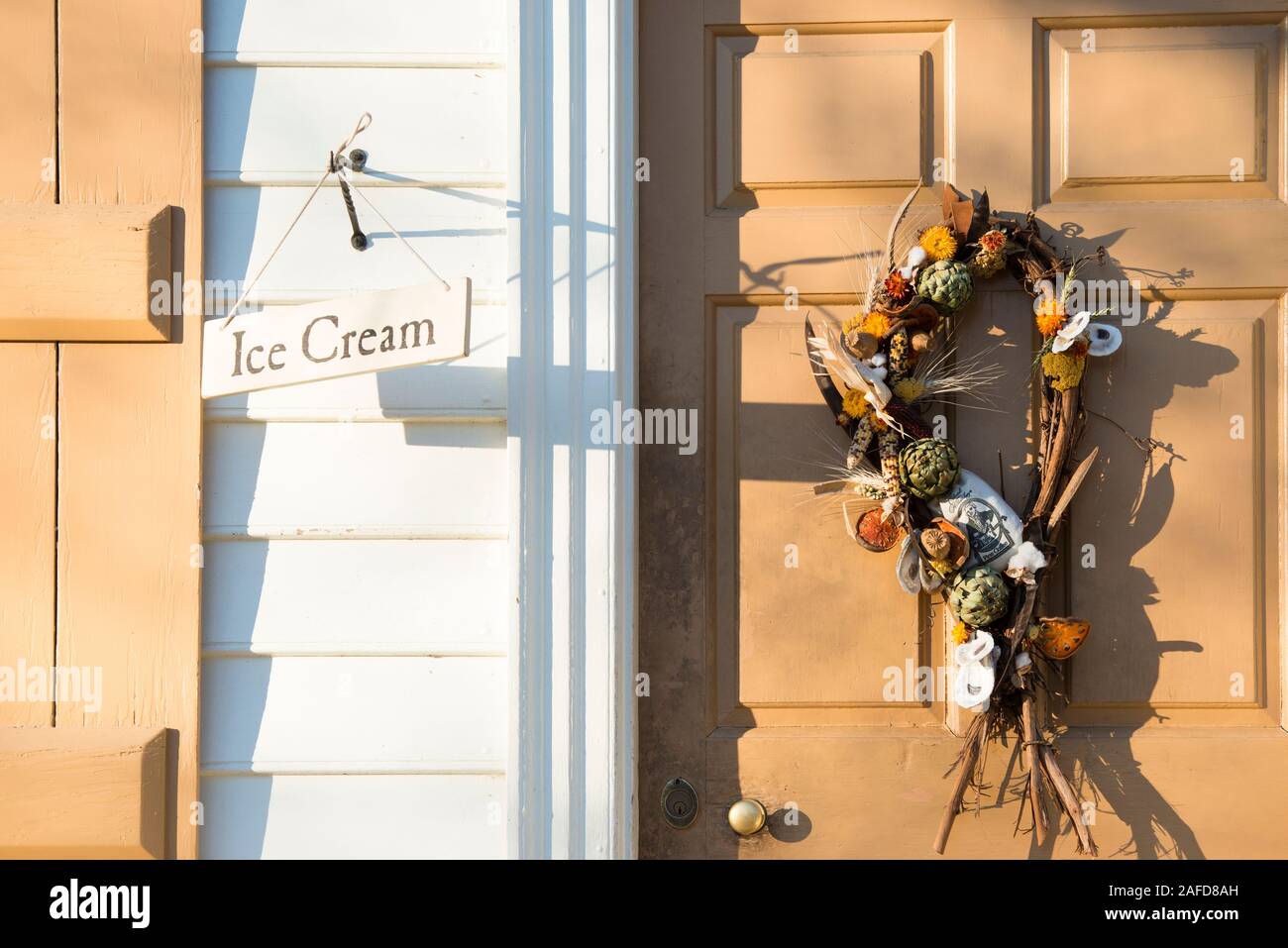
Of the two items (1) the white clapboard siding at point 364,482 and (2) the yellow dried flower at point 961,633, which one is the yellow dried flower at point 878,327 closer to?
(2) the yellow dried flower at point 961,633

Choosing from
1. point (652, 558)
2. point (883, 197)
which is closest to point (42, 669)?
point (652, 558)

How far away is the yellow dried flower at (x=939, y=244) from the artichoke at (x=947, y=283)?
0.02 m

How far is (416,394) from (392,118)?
510 millimetres

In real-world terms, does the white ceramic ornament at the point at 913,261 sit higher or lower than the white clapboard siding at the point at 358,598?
higher

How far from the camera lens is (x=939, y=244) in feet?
5.44

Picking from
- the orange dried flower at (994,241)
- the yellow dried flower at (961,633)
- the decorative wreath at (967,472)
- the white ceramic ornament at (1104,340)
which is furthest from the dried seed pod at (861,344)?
the yellow dried flower at (961,633)

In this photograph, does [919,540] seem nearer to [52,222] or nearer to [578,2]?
→ [578,2]

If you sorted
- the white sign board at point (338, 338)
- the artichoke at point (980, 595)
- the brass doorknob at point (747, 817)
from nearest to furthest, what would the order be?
1. the white sign board at point (338, 338)
2. the artichoke at point (980, 595)
3. the brass doorknob at point (747, 817)

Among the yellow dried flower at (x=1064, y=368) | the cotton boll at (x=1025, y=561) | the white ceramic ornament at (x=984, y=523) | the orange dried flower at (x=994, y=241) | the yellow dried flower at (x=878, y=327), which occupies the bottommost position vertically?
the cotton boll at (x=1025, y=561)

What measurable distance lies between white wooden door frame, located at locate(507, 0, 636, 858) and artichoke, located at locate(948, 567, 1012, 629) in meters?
0.59

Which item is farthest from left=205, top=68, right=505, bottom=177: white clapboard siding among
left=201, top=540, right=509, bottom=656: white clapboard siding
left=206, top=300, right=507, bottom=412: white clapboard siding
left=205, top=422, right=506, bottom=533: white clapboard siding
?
left=201, top=540, right=509, bottom=656: white clapboard siding

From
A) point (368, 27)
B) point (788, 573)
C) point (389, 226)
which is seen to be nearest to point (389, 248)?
point (389, 226)

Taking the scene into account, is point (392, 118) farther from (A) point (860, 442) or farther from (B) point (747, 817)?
(B) point (747, 817)

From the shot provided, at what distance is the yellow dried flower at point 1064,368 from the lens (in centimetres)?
164
